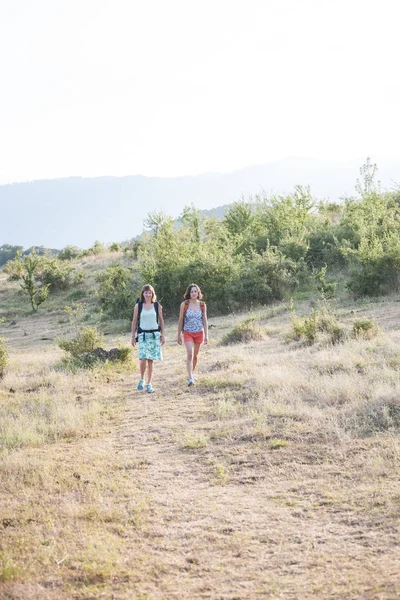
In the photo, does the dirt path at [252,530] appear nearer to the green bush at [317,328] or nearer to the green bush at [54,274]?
the green bush at [317,328]

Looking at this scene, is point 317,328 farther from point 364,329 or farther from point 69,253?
point 69,253

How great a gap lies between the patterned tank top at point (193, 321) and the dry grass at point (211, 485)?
3.07 ft

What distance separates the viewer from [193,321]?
9617mm

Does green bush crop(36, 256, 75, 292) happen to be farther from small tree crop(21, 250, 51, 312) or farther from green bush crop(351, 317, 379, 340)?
green bush crop(351, 317, 379, 340)

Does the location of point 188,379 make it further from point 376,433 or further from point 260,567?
point 260,567

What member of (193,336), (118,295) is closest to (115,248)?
(118,295)

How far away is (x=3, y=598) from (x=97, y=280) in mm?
25745

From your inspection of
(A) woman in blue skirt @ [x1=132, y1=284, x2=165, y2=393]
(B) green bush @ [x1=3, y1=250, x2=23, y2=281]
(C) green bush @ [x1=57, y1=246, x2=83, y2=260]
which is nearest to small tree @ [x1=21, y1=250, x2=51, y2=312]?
(B) green bush @ [x1=3, y1=250, x2=23, y2=281]

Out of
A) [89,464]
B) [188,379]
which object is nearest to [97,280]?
[188,379]

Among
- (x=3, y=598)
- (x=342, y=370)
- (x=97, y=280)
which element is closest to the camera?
(x=3, y=598)

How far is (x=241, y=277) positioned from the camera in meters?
21.7

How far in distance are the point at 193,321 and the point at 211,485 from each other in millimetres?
4272

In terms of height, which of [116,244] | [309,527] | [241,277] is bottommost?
[309,527]

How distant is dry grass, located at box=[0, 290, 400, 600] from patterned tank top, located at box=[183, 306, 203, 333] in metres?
0.94
